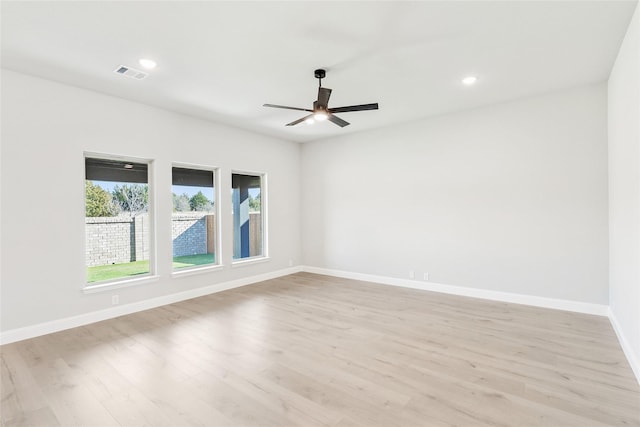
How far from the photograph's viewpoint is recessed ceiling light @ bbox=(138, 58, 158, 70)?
10.5ft

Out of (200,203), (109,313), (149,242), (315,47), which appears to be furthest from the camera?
(200,203)

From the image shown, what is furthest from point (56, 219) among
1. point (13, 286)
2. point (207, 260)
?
point (207, 260)

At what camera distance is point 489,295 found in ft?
15.4

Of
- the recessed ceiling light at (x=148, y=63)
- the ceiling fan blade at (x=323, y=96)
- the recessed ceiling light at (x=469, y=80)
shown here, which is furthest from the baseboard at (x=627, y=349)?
the recessed ceiling light at (x=148, y=63)

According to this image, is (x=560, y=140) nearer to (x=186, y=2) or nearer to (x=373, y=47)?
(x=373, y=47)

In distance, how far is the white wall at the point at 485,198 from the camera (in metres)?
4.00

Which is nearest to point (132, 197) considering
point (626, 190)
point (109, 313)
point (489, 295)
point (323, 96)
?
point (109, 313)

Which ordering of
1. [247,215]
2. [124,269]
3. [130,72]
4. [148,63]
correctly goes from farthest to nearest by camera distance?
A: [247,215], [124,269], [130,72], [148,63]

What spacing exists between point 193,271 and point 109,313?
1.27 metres

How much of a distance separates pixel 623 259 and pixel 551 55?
2197 millimetres

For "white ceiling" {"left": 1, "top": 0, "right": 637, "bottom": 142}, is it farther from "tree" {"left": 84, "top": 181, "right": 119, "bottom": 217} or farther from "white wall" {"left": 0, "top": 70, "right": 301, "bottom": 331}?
"tree" {"left": 84, "top": 181, "right": 119, "bottom": 217}

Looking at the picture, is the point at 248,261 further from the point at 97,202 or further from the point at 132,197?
the point at 97,202

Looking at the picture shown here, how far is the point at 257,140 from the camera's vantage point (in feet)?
20.2

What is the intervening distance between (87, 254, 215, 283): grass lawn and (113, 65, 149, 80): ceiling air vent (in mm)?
2531
